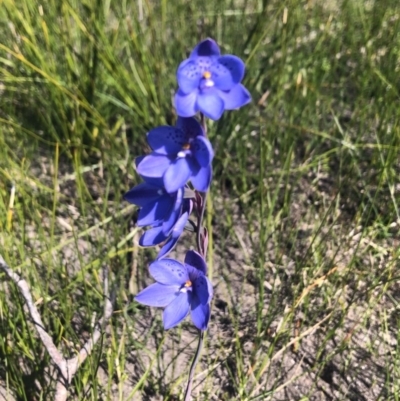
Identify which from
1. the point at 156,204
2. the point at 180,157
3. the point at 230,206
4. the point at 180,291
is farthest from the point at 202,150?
the point at 230,206

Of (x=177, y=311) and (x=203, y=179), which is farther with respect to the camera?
(x=177, y=311)

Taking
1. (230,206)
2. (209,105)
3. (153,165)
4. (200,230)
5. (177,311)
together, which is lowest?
(230,206)

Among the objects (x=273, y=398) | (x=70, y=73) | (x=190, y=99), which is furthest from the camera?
(x=70, y=73)

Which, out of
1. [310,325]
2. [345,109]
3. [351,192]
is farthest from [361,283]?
[345,109]

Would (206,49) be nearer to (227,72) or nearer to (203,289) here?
(227,72)

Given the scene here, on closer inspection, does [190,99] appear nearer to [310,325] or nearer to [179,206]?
[179,206]

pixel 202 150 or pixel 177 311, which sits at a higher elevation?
pixel 202 150

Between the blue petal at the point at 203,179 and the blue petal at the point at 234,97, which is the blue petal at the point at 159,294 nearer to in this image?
the blue petal at the point at 203,179
